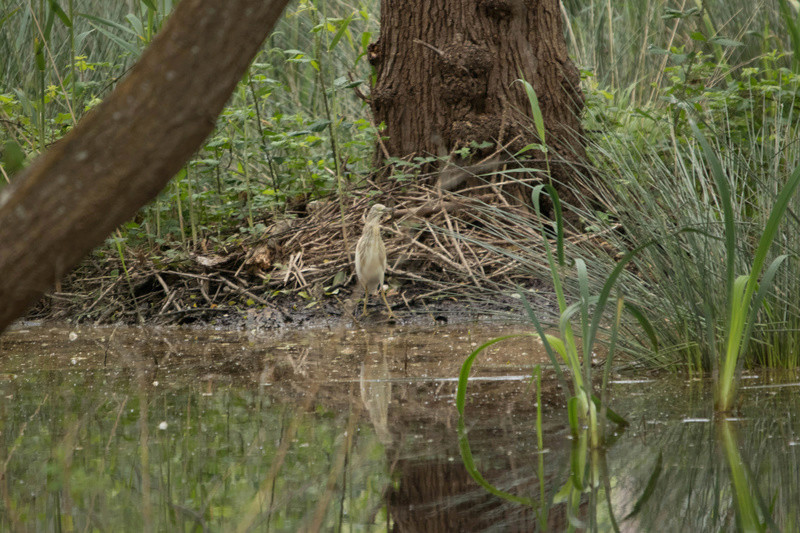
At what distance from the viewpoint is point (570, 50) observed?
24.6ft

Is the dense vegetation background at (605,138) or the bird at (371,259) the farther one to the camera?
the bird at (371,259)

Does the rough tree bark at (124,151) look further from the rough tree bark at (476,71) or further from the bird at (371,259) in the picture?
the rough tree bark at (476,71)

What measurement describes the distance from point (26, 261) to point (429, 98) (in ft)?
13.4

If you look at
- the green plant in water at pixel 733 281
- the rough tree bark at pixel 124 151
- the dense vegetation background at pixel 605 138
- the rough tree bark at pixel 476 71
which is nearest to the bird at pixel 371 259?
the dense vegetation background at pixel 605 138

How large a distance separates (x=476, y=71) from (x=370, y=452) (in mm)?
3296

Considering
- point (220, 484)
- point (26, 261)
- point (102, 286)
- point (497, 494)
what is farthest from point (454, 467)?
point (102, 286)

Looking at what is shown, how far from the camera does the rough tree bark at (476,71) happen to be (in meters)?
5.00

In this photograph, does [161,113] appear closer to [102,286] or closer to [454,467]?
[454,467]

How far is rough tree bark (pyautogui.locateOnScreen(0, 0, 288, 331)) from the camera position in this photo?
1254 millimetres

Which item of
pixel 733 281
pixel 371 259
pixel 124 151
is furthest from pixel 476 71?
pixel 124 151

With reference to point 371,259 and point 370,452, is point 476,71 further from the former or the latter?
point 370,452

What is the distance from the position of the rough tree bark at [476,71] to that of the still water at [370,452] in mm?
2056

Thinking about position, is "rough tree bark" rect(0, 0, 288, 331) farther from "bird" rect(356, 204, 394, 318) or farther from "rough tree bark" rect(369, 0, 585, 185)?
"rough tree bark" rect(369, 0, 585, 185)

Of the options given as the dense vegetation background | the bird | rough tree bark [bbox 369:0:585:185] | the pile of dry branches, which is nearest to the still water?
the dense vegetation background
